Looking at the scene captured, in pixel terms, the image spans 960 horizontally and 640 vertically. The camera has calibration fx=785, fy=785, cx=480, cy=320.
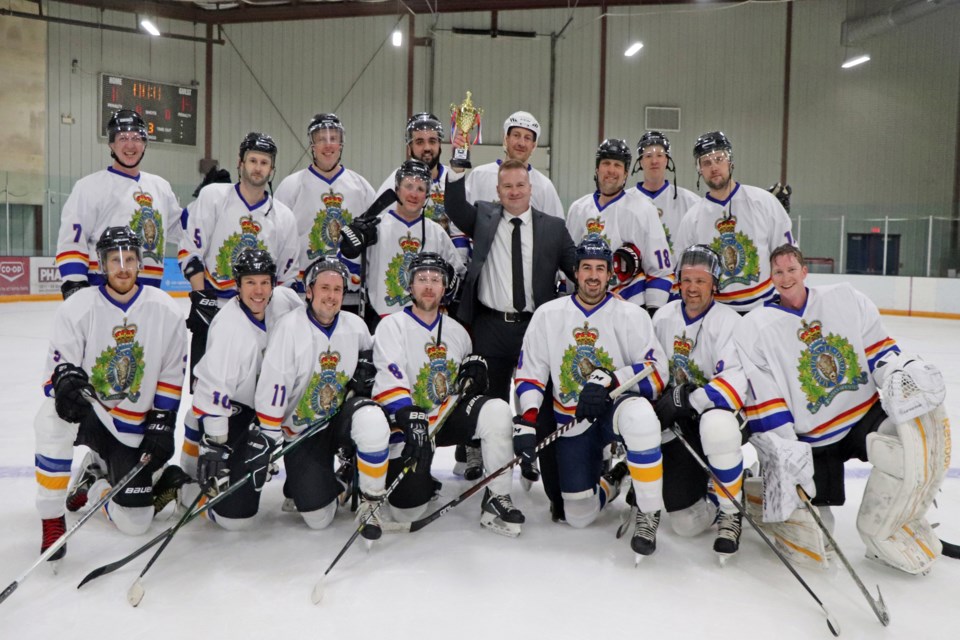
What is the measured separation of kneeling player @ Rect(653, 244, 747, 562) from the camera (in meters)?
2.82

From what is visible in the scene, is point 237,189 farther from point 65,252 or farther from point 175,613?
point 175,613

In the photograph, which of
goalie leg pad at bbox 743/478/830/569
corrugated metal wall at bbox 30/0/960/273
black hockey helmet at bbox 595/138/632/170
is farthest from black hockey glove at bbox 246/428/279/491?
corrugated metal wall at bbox 30/0/960/273

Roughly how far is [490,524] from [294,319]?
112 cm

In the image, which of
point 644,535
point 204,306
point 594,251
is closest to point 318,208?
point 204,306

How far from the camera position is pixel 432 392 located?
128 inches

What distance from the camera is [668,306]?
333 cm

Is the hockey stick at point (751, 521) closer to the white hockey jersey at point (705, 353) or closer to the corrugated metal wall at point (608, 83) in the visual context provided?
the white hockey jersey at point (705, 353)

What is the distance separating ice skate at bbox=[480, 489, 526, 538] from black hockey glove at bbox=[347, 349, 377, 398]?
0.64 meters

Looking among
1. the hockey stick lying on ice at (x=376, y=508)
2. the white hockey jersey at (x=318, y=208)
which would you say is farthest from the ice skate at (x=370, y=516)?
the white hockey jersey at (x=318, y=208)

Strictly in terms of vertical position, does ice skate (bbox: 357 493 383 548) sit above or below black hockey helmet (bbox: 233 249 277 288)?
below

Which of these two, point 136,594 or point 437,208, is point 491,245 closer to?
point 437,208

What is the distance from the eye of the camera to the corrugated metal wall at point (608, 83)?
47.5ft

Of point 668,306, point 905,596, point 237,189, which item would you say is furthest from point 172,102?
point 905,596

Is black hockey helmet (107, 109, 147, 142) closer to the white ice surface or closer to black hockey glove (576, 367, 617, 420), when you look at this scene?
the white ice surface
